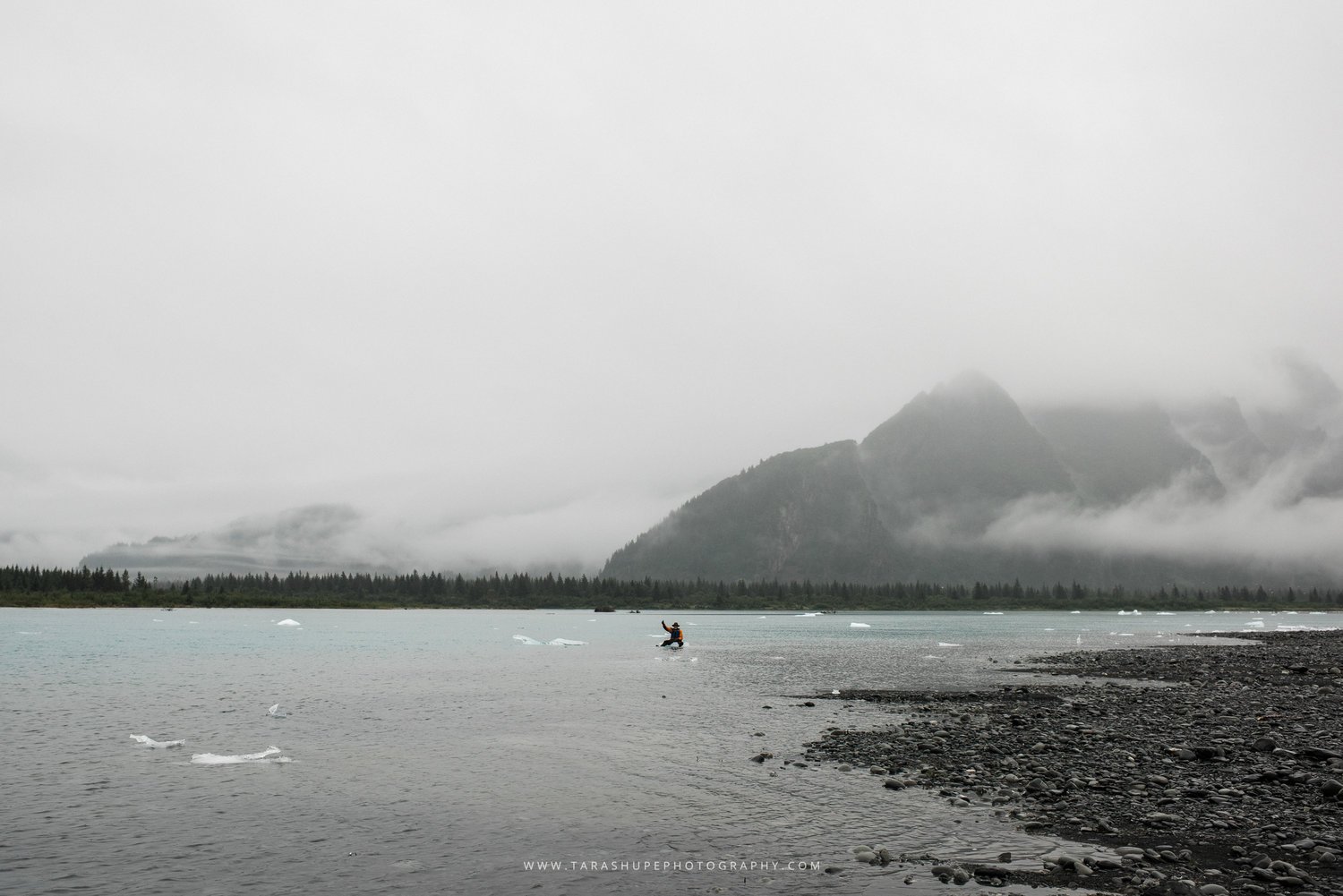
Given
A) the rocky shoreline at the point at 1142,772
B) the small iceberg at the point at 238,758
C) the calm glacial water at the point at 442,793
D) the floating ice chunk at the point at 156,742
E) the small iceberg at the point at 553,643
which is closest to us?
the rocky shoreline at the point at 1142,772

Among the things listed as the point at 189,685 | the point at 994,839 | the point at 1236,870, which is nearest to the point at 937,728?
the point at 994,839

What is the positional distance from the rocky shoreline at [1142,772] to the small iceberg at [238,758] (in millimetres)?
20181

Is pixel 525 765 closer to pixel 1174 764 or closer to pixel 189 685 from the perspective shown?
pixel 1174 764

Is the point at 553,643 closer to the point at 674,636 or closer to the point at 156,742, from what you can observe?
the point at 674,636

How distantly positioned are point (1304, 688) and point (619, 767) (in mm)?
43253

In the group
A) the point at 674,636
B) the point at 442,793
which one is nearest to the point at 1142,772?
the point at 442,793

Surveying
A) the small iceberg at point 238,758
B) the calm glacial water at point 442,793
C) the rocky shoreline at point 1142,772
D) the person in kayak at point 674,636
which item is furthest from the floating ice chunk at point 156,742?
the person in kayak at point 674,636

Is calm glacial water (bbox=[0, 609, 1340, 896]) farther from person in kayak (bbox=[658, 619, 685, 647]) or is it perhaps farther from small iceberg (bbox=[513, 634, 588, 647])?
small iceberg (bbox=[513, 634, 588, 647])

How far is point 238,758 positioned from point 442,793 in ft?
33.2

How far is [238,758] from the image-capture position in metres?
32.4

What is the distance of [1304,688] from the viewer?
167ft

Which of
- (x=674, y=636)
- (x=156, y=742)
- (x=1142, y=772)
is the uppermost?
(x=1142, y=772)

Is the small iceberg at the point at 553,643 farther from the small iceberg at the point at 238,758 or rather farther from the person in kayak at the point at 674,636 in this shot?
the small iceberg at the point at 238,758

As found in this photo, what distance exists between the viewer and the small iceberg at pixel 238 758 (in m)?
31.8
